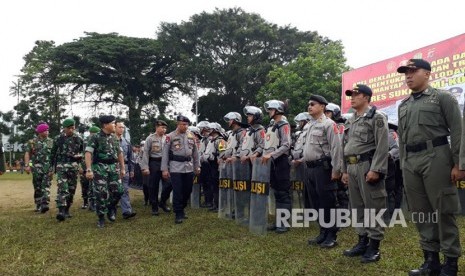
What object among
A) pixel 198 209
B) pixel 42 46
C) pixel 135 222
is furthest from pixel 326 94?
pixel 42 46

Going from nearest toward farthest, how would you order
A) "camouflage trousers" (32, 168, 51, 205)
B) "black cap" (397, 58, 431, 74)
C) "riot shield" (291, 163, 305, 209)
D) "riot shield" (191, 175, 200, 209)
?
"black cap" (397, 58, 431, 74)
"riot shield" (291, 163, 305, 209)
"camouflage trousers" (32, 168, 51, 205)
"riot shield" (191, 175, 200, 209)

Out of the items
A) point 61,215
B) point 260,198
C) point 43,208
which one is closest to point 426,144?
point 260,198

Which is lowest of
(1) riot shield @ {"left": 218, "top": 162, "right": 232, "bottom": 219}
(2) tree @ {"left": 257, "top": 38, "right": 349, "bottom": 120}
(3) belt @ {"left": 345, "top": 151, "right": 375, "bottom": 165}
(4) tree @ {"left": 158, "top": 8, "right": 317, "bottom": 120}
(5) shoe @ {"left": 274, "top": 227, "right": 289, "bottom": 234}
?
(5) shoe @ {"left": 274, "top": 227, "right": 289, "bottom": 234}

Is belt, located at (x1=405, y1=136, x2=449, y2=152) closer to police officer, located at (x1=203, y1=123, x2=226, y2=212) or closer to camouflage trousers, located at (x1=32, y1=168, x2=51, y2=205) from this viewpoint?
police officer, located at (x1=203, y1=123, x2=226, y2=212)

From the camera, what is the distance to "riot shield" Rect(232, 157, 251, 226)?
737 centimetres

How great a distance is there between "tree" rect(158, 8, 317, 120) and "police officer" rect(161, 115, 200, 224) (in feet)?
86.1

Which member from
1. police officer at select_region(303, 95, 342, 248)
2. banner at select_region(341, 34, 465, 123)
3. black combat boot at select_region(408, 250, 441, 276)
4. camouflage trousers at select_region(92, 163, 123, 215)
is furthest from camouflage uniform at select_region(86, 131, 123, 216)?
banner at select_region(341, 34, 465, 123)

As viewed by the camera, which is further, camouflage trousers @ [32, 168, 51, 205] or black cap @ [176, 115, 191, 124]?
camouflage trousers @ [32, 168, 51, 205]

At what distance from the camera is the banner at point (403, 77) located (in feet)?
32.6

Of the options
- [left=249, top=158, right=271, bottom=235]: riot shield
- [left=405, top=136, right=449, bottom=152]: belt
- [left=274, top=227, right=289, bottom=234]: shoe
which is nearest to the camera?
[left=405, top=136, right=449, bottom=152]: belt

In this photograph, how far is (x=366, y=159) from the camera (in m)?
4.81

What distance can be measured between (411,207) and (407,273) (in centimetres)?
63

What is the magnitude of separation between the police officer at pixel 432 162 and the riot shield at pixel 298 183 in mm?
3960

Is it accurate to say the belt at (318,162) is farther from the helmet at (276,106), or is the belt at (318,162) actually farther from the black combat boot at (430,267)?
the black combat boot at (430,267)
